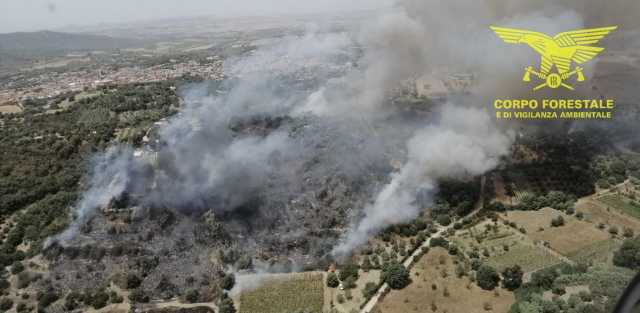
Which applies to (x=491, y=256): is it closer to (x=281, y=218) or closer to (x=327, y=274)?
(x=327, y=274)

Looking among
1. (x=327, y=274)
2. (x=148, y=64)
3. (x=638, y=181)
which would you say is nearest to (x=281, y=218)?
(x=327, y=274)

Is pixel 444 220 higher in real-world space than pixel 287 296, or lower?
higher

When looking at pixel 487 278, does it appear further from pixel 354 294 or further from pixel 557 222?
pixel 557 222

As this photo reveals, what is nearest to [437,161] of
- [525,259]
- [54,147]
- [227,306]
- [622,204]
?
[525,259]

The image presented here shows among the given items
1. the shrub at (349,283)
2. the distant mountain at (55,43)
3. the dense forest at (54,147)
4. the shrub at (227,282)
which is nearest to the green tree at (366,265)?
the shrub at (349,283)

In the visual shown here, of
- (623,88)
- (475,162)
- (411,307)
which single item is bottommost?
(411,307)

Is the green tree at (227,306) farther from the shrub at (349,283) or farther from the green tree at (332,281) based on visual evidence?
the shrub at (349,283)
